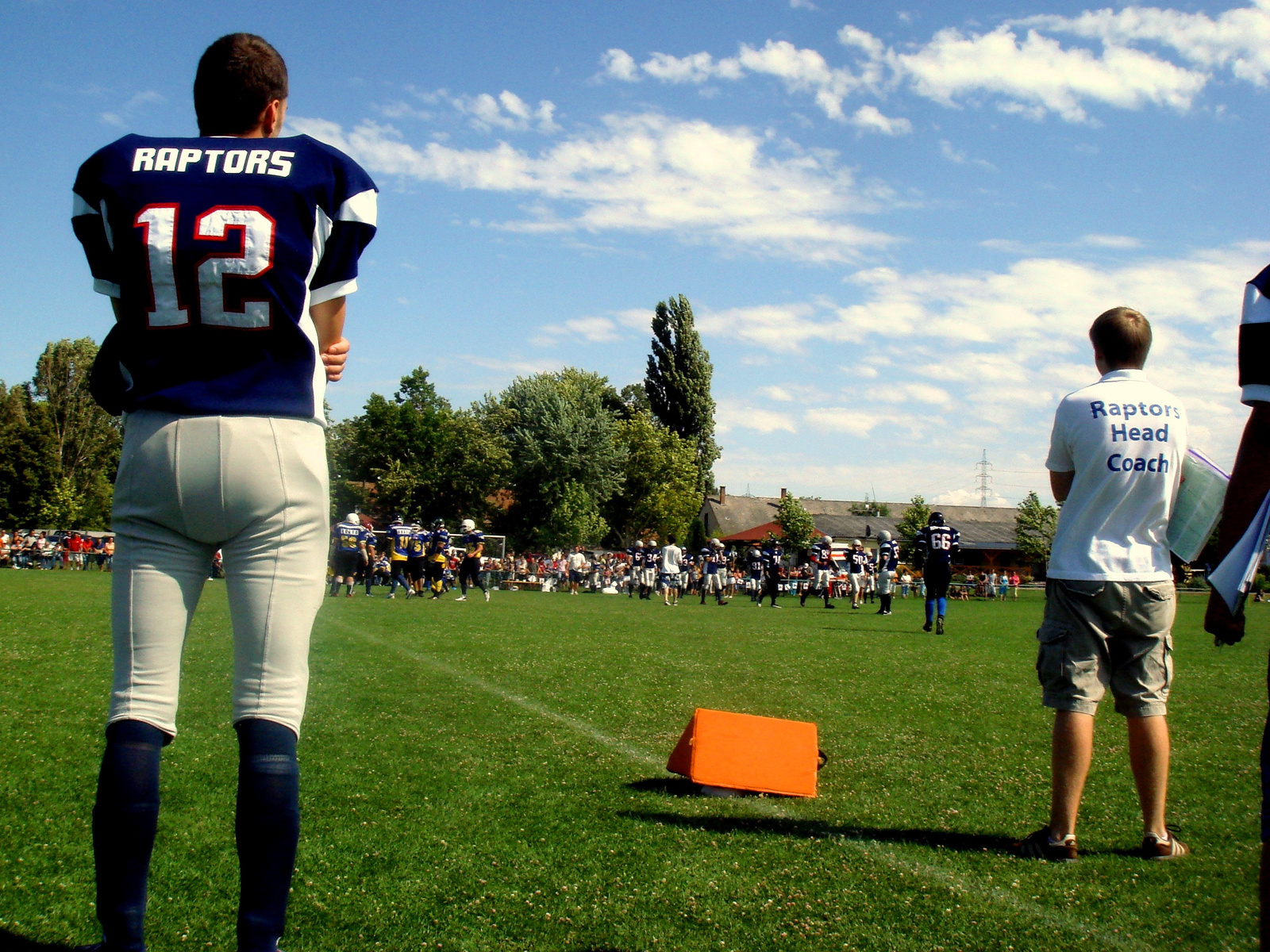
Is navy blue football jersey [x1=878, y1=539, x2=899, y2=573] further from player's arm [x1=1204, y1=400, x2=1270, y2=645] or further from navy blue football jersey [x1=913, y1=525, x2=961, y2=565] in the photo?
player's arm [x1=1204, y1=400, x2=1270, y2=645]

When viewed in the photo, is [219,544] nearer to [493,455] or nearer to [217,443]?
[217,443]

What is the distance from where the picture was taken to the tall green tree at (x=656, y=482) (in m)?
70.5

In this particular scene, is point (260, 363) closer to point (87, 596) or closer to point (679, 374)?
point (87, 596)

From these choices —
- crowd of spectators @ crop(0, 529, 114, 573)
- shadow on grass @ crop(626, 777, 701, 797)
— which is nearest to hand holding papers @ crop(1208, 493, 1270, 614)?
shadow on grass @ crop(626, 777, 701, 797)

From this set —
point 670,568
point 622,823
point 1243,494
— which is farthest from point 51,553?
point 1243,494

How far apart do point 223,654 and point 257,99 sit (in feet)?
26.4

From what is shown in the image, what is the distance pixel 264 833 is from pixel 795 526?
234 ft

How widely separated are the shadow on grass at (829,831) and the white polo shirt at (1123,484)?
1.10 metres

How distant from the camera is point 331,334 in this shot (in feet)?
8.35

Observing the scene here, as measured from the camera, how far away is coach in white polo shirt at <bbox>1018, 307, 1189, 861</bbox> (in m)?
3.85

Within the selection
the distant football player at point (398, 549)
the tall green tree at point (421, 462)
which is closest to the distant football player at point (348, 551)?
the distant football player at point (398, 549)

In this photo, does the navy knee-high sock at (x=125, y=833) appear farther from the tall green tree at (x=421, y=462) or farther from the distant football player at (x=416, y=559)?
the tall green tree at (x=421, y=462)

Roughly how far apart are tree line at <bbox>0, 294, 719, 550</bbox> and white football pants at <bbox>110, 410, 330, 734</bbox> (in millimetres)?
59208

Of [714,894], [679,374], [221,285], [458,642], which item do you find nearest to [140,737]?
[221,285]
